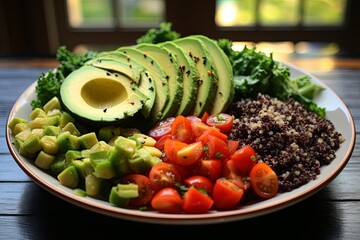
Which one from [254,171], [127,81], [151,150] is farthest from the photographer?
[127,81]

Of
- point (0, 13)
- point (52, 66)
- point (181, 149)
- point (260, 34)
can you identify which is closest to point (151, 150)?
point (181, 149)

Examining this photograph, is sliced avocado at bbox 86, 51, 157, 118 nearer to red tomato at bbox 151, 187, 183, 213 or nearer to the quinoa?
the quinoa

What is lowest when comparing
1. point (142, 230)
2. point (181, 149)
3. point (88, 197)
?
point (142, 230)

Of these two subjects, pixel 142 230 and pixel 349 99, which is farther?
pixel 349 99

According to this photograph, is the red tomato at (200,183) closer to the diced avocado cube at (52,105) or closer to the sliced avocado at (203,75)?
the sliced avocado at (203,75)

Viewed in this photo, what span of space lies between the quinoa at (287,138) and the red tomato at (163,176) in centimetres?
32

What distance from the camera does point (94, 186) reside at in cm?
155

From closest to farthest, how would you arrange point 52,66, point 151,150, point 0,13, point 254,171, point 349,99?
point 254,171 → point 151,150 → point 349,99 → point 52,66 → point 0,13

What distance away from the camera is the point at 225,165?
5.19 feet

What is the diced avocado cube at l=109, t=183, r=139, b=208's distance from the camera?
57.7 inches

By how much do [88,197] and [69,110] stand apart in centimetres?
44

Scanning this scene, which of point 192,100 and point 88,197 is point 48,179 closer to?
point 88,197

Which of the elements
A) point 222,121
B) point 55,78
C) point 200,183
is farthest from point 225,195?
point 55,78

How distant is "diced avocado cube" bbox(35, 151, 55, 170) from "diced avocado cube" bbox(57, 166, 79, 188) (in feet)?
0.37
